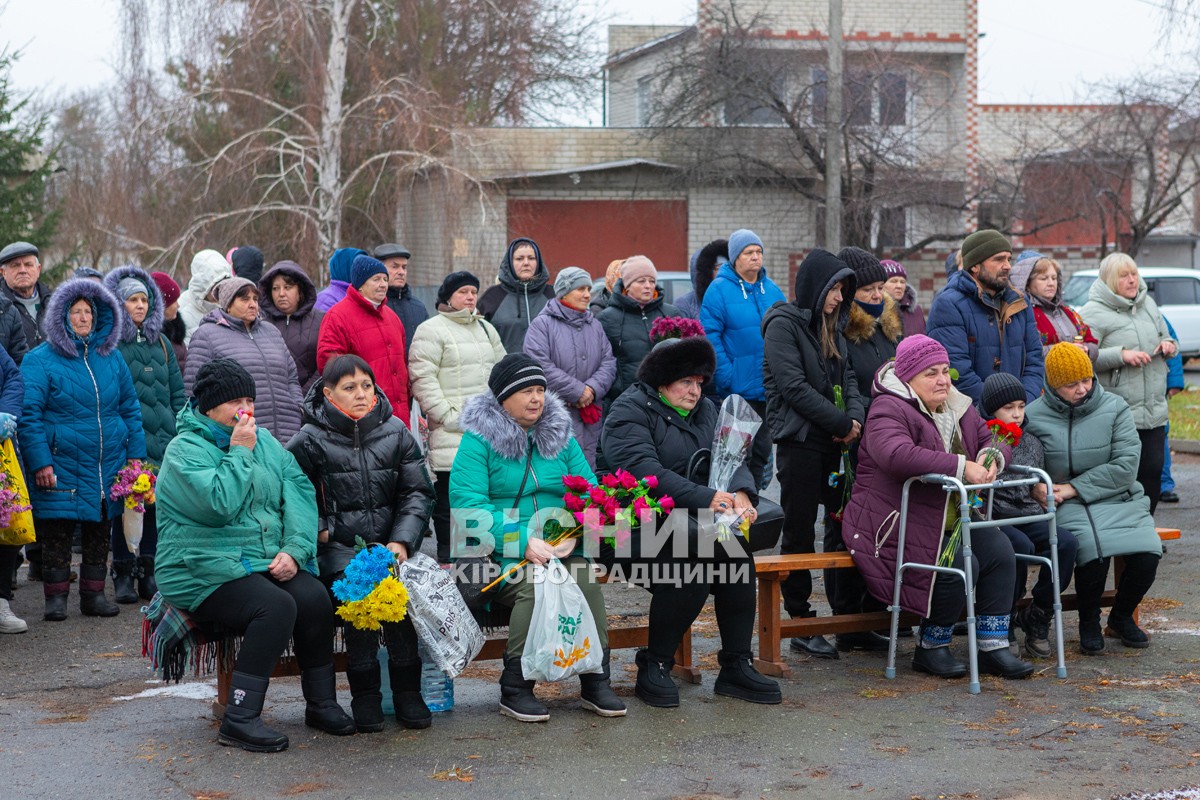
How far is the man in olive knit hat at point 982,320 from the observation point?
7.77m

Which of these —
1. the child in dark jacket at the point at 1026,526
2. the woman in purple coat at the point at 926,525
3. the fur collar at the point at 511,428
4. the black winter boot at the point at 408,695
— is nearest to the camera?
the black winter boot at the point at 408,695

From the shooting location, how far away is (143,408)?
26.7ft

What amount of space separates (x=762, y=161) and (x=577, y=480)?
2175cm

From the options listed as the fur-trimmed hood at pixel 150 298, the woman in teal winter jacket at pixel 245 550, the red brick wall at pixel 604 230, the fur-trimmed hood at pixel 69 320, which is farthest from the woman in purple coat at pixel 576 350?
the red brick wall at pixel 604 230

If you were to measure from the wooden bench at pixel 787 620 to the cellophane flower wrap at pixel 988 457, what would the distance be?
1.43ft

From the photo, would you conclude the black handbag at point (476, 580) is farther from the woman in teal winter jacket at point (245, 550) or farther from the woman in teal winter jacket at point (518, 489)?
the woman in teal winter jacket at point (245, 550)

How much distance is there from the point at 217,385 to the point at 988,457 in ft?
11.8

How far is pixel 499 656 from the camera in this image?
5.91 meters

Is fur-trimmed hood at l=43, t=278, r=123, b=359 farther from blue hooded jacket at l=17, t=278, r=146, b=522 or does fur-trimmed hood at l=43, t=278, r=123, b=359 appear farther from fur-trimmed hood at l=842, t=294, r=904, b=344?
fur-trimmed hood at l=842, t=294, r=904, b=344

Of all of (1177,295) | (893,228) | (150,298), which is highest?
(893,228)

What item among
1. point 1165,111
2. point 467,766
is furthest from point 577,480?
point 1165,111

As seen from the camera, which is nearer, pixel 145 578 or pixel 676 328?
pixel 145 578

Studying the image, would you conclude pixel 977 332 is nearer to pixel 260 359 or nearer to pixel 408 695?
pixel 408 695

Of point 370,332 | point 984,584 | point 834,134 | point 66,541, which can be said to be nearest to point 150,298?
point 370,332
